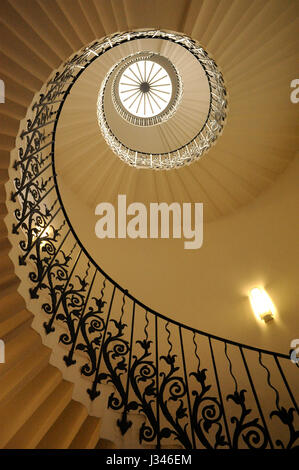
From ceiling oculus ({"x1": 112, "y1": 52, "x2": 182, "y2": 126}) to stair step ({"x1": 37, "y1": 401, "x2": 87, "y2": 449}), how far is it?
7557 millimetres

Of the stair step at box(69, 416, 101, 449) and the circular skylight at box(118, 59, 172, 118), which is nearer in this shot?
the stair step at box(69, 416, 101, 449)

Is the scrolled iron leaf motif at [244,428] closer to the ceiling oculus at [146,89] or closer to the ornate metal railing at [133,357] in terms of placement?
the ornate metal railing at [133,357]

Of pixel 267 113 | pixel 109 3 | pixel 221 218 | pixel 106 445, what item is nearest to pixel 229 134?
pixel 267 113

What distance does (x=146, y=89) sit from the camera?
33.4 feet

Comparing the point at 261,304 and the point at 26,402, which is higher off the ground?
the point at 261,304

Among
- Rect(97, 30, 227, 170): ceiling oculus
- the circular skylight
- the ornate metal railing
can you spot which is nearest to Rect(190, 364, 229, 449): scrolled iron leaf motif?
the ornate metal railing

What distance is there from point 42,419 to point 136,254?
15.1 ft

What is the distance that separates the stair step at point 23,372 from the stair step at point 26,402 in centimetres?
5

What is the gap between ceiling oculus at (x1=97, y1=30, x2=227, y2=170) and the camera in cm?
581

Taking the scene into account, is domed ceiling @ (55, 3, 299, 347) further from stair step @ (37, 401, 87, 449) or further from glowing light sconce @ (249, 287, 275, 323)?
stair step @ (37, 401, 87, 449)

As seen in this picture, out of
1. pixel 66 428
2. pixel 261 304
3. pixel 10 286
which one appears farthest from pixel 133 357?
pixel 261 304

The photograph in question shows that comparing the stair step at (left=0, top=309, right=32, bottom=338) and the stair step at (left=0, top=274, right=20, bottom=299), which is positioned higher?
the stair step at (left=0, top=274, right=20, bottom=299)

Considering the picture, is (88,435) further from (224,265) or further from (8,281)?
(224,265)
